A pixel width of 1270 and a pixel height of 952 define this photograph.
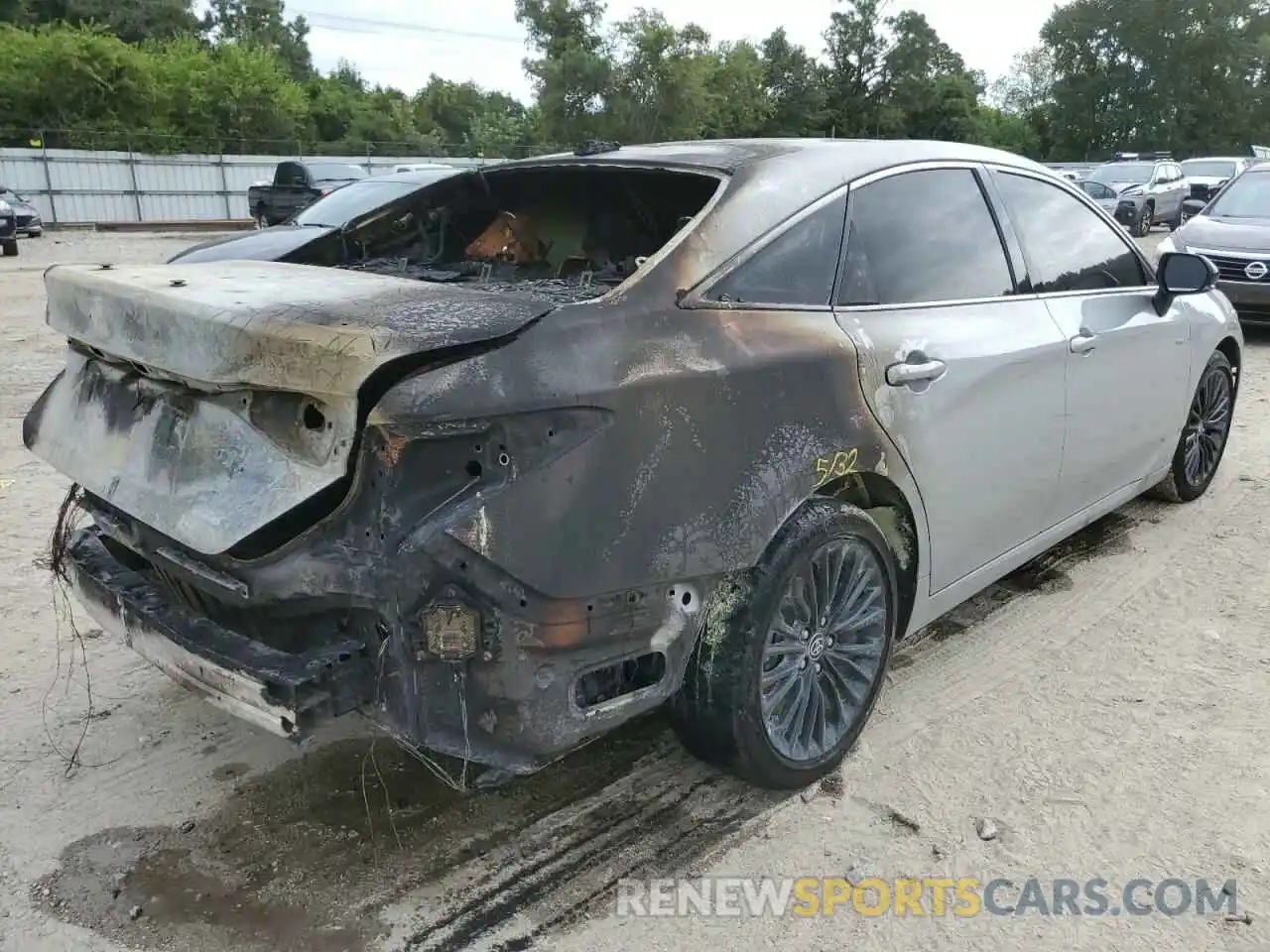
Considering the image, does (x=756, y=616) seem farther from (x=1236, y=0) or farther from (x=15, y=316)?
(x=1236, y=0)

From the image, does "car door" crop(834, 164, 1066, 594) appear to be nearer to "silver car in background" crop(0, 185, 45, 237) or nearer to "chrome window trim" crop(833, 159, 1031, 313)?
"chrome window trim" crop(833, 159, 1031, 313)

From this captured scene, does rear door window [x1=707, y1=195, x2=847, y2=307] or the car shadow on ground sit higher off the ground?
rear door window [x1=707, y1=195, x2=847, y2=307]

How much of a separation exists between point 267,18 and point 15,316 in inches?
2605

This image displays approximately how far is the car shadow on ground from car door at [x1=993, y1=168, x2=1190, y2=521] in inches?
70.4

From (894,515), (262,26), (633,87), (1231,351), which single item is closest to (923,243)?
(894,515)

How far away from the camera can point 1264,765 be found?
3.08 m

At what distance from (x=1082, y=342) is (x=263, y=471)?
2.90m

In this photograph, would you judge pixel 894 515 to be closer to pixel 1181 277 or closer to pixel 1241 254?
pixel 1181 277

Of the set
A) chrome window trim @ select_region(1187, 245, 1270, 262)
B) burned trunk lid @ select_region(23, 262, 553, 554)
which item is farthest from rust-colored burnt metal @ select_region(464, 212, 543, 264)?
chrome window trim @ select_region(1187, 245, 1270, 262)

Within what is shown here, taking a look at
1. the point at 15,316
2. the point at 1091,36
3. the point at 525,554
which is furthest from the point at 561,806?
the point at 1091,36

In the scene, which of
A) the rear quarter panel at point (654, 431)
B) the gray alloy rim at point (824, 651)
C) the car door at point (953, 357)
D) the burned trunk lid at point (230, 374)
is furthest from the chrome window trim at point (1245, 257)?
the burned trunk lid at point (230, 374)

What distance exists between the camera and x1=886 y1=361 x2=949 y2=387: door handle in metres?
2.91

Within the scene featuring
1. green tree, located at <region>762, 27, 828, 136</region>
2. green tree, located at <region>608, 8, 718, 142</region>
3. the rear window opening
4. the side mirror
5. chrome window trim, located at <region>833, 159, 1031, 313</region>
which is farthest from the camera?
green tree, located at <region>762, 27, 828, 136</region>

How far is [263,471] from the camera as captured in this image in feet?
7.55
